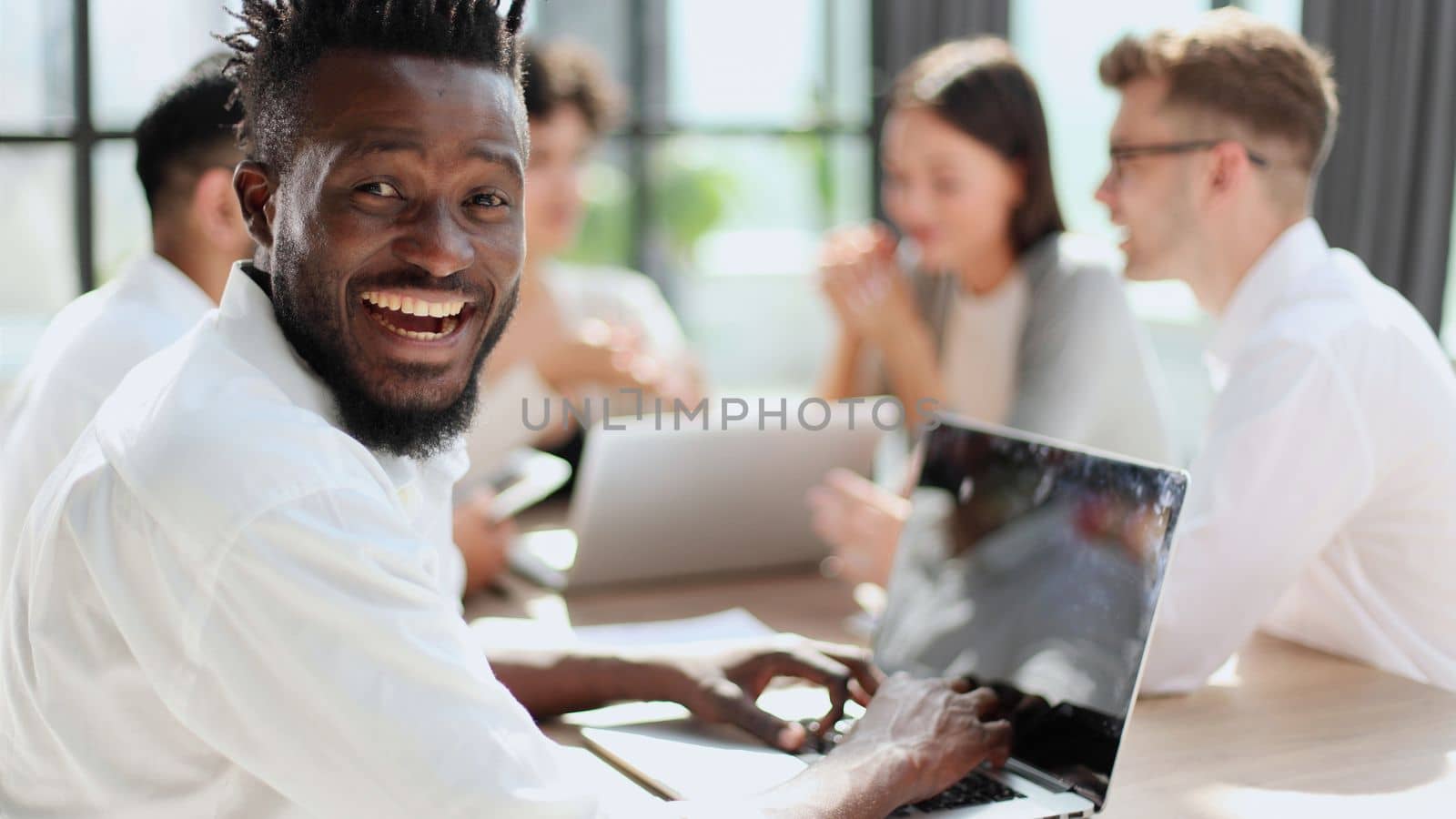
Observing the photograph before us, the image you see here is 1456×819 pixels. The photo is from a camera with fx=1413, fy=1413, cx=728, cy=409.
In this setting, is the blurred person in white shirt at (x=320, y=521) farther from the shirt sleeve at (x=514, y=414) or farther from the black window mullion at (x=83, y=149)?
the black window mullion at (x=83, y=149)

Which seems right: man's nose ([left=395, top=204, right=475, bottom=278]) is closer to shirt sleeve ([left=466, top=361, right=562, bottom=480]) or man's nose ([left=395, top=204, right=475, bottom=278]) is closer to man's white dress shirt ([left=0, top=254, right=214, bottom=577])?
man's white dress shirt ([left=0, top=254, right=214, bottom=577])

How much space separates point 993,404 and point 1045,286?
0.32 m

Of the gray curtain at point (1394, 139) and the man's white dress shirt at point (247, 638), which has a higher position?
the gray curtain at point (1394, 139)

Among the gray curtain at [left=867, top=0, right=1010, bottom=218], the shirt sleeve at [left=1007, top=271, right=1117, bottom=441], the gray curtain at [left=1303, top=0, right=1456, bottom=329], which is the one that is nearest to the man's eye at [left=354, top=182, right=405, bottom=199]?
the shirt sleeve at [left=1007, top=271, right=1117, bottom=441]

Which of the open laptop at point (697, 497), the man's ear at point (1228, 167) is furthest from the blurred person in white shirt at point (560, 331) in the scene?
the man's ear at point (1228, 167)

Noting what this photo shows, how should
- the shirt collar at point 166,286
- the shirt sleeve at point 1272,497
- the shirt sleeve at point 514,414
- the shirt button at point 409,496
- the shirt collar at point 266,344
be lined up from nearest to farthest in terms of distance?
the shirt collar at point 266,344
the shirt button at point 409,496
the shirt sleeve at point 1272,497
the shirt collar at point 166,286
the shirt sleeve at point 514,414

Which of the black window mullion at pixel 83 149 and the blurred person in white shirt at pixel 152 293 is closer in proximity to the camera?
the blurred person in white shirt at pixel 152 293

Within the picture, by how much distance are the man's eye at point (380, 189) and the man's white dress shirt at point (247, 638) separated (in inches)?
6.1

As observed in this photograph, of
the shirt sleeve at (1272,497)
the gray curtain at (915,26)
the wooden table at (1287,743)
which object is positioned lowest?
the wooden table at (1287,743)

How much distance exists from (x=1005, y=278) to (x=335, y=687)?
7.02ft

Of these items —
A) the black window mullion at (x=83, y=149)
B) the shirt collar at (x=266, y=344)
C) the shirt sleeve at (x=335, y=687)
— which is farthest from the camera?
the black window mullion at (x=83, y=149)

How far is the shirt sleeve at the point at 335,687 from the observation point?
34.8 inches

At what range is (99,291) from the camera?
178 centimetres
